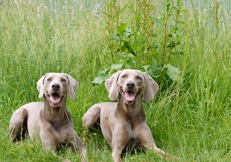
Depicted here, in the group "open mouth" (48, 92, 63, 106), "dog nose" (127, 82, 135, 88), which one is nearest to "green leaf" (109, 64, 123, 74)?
"dog nose" (127, 82, 135, 88)

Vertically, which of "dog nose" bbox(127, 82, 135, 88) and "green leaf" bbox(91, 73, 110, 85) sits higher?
"dog nose" bbox(127, 82, 135, 88)

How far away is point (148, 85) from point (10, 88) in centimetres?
214

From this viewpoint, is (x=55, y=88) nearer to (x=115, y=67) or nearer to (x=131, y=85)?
(x=131, y=85)

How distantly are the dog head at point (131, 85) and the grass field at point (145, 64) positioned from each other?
52 centimetres

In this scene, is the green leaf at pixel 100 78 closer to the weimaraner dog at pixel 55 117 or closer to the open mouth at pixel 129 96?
the weimaraner dog at pixel 55 117

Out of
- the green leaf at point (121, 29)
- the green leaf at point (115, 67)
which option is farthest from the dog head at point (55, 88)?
the green leaf at point (121, 29)

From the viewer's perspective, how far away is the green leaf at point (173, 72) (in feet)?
21.8

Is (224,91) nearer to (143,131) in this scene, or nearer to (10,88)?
(143,131)

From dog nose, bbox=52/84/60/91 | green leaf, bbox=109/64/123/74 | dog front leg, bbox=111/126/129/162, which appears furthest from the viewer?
green leaf, bbox=109/64/123/74

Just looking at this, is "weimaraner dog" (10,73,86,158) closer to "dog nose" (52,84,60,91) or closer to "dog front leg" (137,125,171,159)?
"dog nose" (52,84,60,91)

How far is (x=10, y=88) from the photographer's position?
7.33 meters

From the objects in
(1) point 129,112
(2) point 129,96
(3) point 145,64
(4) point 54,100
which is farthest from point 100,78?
(4) point 54,100

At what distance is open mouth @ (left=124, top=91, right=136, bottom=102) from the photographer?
5920 millimetres

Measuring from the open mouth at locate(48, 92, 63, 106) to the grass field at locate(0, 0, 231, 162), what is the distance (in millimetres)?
532
